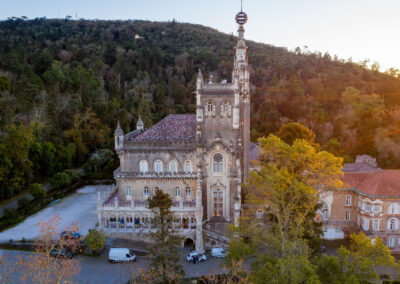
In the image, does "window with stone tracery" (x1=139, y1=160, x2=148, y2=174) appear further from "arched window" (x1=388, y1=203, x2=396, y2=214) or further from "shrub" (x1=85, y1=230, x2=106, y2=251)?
"arched window" (x1=388, y1=203, x2=396, y2=214)

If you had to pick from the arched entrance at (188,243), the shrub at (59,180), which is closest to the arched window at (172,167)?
the arched entrance at (188,243)

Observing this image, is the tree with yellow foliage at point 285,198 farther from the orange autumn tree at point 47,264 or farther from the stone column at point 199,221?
the orange autumn tree at point 47,264

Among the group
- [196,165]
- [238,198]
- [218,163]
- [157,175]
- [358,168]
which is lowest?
[238,198]

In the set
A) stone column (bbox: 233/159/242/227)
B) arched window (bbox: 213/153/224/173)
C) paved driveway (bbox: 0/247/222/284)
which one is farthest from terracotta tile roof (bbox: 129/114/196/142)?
paved driveway (bbox: 0/247/222/284)

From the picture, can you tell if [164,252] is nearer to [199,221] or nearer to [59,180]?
[199,221]

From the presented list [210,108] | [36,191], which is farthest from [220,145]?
[36,191]

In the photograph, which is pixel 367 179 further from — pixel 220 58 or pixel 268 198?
pixel 220 58
